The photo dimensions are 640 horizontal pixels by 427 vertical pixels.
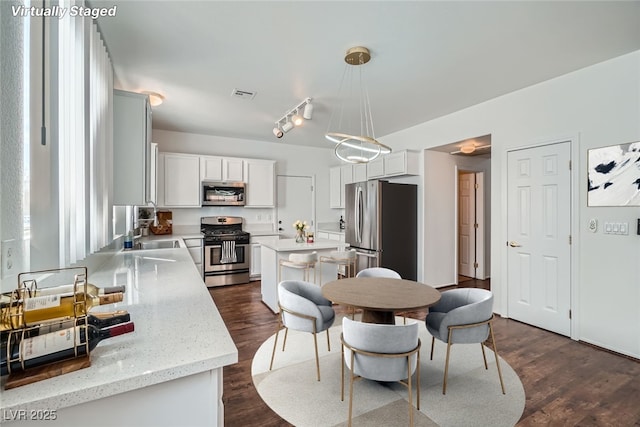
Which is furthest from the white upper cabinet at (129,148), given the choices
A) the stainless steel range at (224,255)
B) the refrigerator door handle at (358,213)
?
the refrigerator door handle at (358,213)

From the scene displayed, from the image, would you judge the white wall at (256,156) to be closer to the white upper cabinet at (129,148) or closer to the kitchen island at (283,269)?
the kitchen island at (283,269)

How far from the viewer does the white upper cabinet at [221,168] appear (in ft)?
16.7

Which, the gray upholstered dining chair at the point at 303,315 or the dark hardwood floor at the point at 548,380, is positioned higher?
the gray upholstered dining chair at the point at 303,315

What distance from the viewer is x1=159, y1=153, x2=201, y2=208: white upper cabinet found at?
4801 mm

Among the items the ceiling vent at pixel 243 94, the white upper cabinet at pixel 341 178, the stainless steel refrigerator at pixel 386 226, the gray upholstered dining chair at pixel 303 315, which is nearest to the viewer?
the gray upholstered dining chair at pixel 303 315

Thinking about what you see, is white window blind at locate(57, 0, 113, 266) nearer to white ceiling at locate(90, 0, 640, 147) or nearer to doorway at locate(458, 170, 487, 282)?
white ceiling at locate(90, 0, 640, 147)

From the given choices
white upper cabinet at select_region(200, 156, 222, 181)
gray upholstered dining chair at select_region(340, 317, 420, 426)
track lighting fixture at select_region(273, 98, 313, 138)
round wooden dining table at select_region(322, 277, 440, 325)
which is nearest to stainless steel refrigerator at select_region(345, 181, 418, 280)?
track lighting fixture at select_region(273, 98, 313, 138)

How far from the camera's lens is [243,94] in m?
3.48

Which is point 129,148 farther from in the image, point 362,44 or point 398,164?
point 398,164

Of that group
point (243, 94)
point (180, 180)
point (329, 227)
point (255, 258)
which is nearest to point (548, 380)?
point (243, 94)

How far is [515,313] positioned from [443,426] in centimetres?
234

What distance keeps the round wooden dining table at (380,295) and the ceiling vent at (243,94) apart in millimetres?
2459

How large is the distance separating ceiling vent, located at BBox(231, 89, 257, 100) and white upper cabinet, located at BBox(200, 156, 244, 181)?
73.4 inches

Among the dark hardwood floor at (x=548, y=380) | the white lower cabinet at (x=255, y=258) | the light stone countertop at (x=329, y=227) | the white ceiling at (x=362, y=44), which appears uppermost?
the white ceiling at (x=362, y=44)
